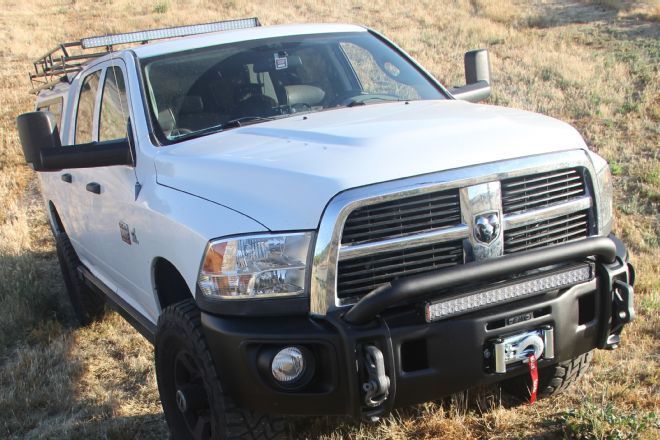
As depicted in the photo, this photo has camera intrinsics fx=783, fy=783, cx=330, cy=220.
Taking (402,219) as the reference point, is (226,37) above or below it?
above

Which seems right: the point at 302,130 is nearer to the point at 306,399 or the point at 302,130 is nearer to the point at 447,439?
the point at 306,399

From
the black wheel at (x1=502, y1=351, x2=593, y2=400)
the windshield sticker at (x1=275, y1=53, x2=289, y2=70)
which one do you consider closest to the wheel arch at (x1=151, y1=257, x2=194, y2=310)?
the windshield sticker at (x1=275, y1=53, x2=289, y2=70)

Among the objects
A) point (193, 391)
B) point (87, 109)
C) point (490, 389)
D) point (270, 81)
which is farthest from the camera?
point (87, 109)

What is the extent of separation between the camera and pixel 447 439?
11.8ft

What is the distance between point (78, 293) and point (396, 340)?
350 cm

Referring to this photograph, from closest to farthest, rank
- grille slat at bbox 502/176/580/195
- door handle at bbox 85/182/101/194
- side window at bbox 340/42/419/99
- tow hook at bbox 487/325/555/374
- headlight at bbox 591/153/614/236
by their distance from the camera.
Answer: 1. tow hook at bbox 487/325/555/374
2. grille slat at bbox 502/176/580/195
3. headlight at bbox 591/153/614/236
4. door handle at bbox 85/182/101/194
5. side window at bbox 340/42/419/99

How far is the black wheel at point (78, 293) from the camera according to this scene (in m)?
5.55

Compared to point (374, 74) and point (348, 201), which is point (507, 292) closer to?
point (348, 201)

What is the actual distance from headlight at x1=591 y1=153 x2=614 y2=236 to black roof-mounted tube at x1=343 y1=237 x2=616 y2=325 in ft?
1.05

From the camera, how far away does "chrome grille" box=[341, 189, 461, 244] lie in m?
2.79

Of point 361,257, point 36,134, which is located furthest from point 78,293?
Answer: point 361,257

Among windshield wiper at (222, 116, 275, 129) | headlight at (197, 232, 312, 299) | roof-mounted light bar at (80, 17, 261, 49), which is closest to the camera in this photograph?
headlight at (197, 232, 312, 299)

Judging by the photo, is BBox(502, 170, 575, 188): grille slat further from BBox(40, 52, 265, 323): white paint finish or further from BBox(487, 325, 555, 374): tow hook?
BBox(40, 52, 265, 323): white paint finish

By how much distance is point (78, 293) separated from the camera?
5586 mm
